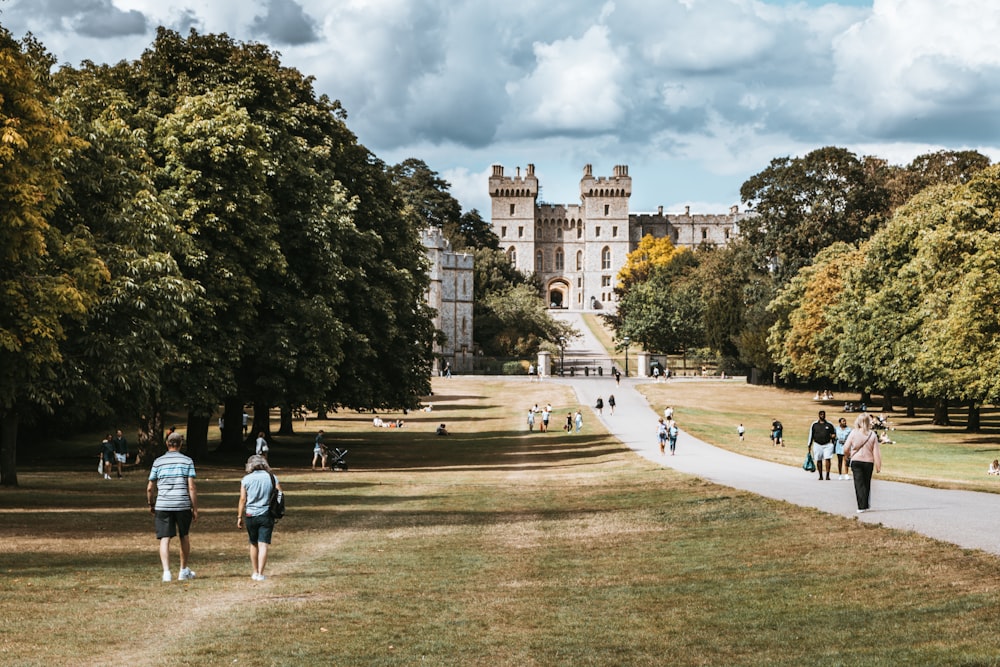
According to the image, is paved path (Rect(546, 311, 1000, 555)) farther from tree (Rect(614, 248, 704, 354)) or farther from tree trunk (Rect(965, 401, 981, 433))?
tree (Rect(614, 248, 704, 354))

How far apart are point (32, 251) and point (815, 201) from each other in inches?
2673

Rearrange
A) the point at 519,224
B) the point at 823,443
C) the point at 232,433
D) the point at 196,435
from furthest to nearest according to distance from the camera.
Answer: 1. the point at 519,224
2. the point at 232,433
3. the point at 196,435
4. the point at 823,443

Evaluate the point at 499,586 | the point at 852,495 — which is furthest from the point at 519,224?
the point at 499,586

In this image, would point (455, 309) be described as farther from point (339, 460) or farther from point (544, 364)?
point (339, 460)

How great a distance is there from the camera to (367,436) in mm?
52094

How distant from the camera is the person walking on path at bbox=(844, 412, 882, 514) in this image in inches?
704

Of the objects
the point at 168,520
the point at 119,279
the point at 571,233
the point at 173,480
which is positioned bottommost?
the point at 168,520

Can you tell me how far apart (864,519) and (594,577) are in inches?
195

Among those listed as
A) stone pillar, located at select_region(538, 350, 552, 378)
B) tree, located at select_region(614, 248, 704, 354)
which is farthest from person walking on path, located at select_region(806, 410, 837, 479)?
tree, located at select_region(614, 248, 704, 354)

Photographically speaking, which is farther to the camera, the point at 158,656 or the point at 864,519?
the point at 864,519

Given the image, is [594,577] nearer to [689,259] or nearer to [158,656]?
[158,656]

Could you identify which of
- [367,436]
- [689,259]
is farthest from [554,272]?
[367,436]

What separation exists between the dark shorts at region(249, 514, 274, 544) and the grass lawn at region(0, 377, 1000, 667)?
56 cm

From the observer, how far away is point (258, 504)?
43.2ft
